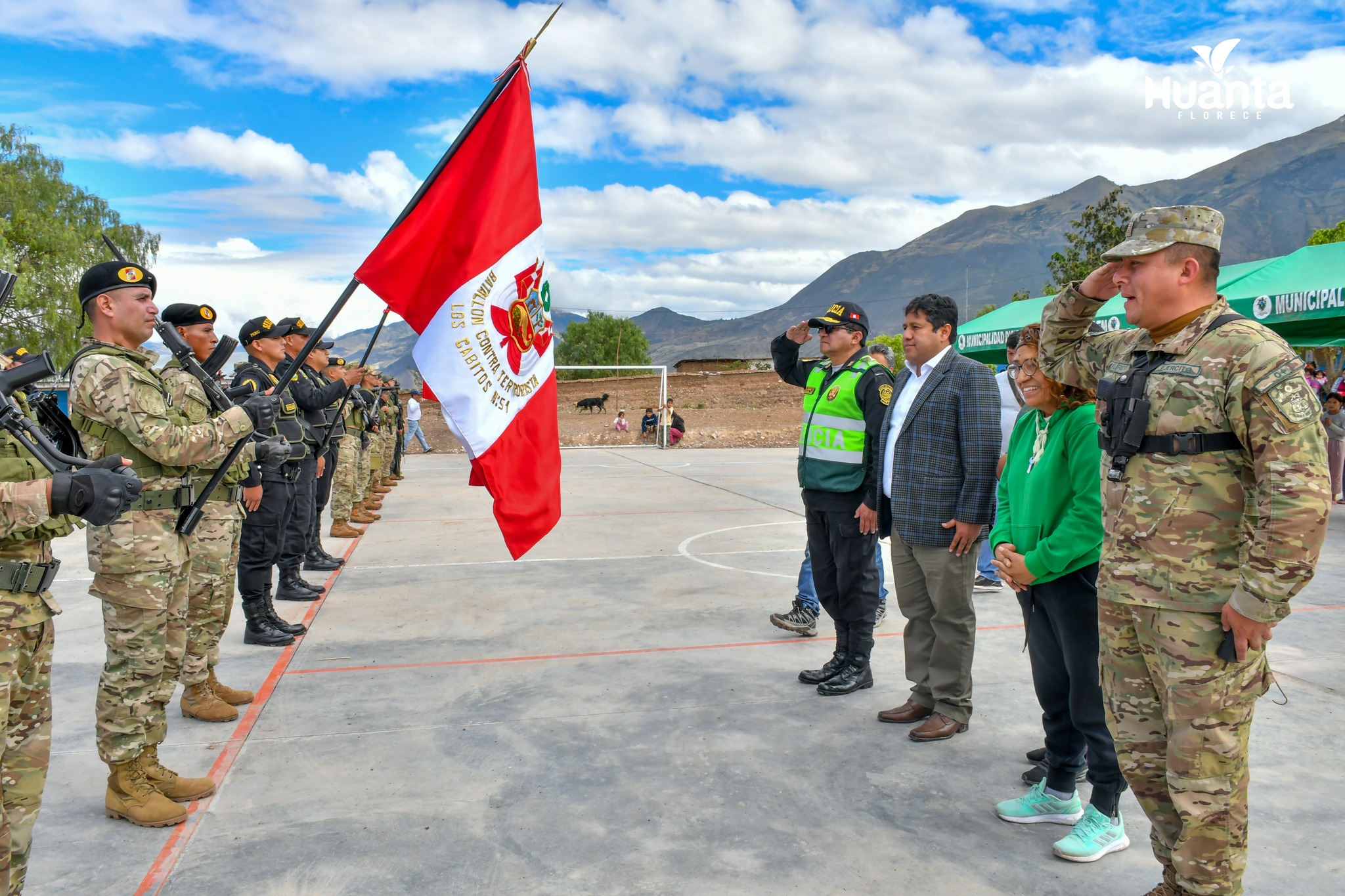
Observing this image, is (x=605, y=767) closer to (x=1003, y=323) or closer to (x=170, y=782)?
(x=170, y=782)

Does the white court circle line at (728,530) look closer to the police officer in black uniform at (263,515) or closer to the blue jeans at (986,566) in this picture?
the blue jeans at (986,566)

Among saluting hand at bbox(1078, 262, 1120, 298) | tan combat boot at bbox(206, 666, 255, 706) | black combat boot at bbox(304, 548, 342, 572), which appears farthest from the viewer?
black combat boot at bbox(304, 548, 342, 572)

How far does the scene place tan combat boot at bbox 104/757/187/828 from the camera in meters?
3.16

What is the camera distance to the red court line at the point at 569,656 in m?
5.05

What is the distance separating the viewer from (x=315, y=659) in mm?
5242

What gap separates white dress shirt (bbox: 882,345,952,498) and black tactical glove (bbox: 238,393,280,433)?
9.50ft

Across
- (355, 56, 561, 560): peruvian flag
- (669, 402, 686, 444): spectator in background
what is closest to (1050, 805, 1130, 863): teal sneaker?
(355, 56, 561, 560): peruvian flag

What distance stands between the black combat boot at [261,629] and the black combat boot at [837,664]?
11.3ft

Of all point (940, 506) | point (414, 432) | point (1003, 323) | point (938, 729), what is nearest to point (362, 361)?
point (940, 506)

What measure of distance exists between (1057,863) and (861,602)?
1.82 m

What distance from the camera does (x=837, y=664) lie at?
185 inches

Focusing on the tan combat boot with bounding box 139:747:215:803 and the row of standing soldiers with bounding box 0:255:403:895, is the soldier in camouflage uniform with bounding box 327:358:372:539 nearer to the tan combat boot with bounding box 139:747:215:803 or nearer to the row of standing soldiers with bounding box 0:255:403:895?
the row of standing soldiers with bounding box 0:255:403:895

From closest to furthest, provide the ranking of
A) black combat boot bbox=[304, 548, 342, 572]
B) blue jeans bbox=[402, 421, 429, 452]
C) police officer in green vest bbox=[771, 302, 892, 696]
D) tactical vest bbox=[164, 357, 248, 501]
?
tactical vest bbox=[164, 357, 248, 501] → police officer in green vest bbox=[771, 302, 892, 696] → black combat boot bbox=[304, 548, 342, 572] → blue jeans bbox=[402, 421, 429, 452]

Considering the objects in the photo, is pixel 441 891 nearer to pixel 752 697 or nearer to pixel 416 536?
pixel 752 697
